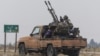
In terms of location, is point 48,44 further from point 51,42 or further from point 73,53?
point 73,53

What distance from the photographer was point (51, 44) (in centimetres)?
3075

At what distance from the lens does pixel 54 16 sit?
33.4 m

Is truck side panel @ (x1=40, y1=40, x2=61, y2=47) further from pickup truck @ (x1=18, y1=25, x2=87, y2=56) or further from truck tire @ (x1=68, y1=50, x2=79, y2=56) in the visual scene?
truck tire @ (x1=68, y1=50, x2=79, y2=56)

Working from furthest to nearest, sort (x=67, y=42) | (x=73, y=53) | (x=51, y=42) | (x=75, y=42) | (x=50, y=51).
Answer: (x=73, y=53) → (x=50, y=51) → (x=75, y=42) → (x=51, y=42) → (x=67, y=42)

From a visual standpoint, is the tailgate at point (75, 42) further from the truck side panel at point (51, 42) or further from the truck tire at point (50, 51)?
the truck tire at point (50, 51)

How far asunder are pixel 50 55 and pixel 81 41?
198 centimetres

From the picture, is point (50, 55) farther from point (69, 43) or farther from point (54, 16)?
point (54, 16)

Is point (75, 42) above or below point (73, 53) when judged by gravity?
above

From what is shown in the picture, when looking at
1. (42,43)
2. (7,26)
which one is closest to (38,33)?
(42,43)

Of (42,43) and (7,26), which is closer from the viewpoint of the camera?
(42,43)

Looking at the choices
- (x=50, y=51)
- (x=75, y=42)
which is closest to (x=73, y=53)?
(x=75, y=42)

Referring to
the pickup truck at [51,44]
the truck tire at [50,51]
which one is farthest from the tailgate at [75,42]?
the truck tire at [50,51]

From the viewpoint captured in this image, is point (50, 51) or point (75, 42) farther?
point (50, 51)

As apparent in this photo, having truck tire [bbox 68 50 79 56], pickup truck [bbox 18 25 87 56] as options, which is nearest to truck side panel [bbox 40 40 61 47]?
pickup truck [bbox 18 25 87 56]
